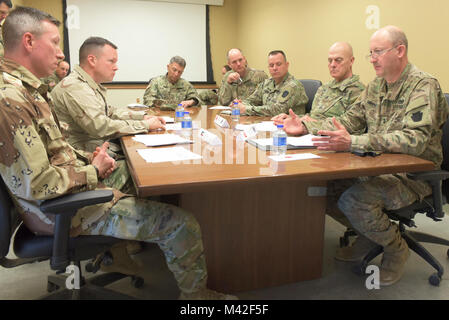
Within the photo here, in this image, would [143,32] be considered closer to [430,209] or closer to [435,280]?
[430,209]

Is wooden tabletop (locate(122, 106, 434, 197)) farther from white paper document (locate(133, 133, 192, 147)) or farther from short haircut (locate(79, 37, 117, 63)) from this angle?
short haircut (locate(79, 37, 117, 63))

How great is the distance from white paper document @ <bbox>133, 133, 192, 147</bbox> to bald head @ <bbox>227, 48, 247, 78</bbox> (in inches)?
87.3

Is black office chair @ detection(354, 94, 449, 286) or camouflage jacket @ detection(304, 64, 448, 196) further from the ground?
camouflage jacket @ detection(304, 64, 448, 196)

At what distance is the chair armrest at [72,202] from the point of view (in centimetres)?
117

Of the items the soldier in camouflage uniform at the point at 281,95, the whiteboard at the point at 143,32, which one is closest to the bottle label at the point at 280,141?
the soldier in camouflage uniform at the point at 281,95

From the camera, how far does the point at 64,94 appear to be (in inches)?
81.5

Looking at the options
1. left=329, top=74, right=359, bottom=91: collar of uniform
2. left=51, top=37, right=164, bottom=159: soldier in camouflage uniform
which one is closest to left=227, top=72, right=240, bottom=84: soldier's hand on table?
left=329, top=74, right=359, bottom=91: collar of uniform

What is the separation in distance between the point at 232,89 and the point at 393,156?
2819 mm

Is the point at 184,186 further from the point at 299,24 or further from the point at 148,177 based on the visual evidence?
the point at 299,24

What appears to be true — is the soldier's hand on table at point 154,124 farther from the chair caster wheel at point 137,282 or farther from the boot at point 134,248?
the chair caster wheel at point 137,282

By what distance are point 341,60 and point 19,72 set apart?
225 centimetres

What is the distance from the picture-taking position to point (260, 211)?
1.81 metres

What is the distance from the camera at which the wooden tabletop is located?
1.25m

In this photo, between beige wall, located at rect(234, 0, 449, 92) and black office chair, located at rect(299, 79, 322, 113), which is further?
black office chair, located at rect(299, 79, 322, 113)
